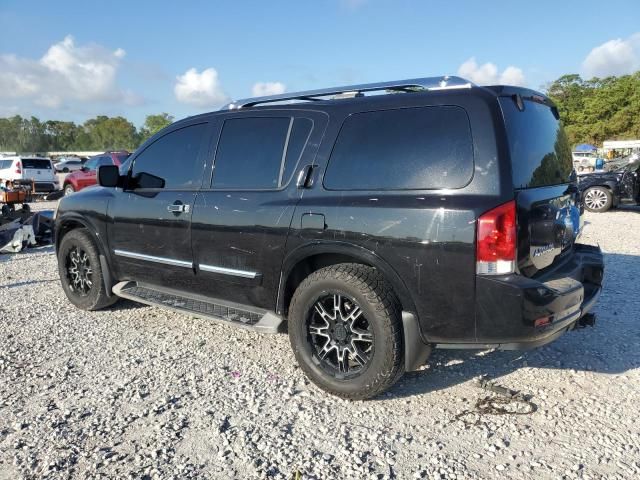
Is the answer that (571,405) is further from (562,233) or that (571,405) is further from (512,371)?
(562,233)

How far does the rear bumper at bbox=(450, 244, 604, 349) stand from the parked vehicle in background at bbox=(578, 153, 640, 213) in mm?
10987

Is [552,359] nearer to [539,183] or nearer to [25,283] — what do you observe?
[539,183]

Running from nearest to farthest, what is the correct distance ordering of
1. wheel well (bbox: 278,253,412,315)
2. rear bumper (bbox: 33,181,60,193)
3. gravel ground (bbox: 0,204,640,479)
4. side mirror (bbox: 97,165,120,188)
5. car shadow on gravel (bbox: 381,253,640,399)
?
gravel ground (bbox: 0,204,640,479), wheel well (bbox: 278,253,412,315), car shadow on gravel (bbox: 381,253,640,399), side mirror (bbox: 97,165,120,188), rear bumper (bbox: 33,181,60,193)

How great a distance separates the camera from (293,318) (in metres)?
3.43

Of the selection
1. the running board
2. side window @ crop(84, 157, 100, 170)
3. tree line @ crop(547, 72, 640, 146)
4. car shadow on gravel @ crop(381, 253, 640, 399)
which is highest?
tree line @ crop(547, 72, 640, 146)

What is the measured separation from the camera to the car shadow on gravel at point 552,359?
3.57 metres

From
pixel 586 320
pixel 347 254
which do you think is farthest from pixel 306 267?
pixel 586 320

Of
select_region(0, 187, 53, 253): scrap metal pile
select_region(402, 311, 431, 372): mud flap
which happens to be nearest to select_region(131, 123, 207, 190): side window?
select_region(402, 311, 431, 372): mud flap

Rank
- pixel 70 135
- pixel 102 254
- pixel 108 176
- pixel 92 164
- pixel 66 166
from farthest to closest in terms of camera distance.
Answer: pixel 70 135 < pixel 66 166 < pixel 92 164 < pixel 102 254 < pixel 108 176

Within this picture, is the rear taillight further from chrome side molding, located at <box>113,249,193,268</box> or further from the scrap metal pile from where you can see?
the scrap metal pile

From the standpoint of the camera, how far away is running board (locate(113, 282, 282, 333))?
11.9ft

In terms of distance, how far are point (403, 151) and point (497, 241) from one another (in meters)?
0.79

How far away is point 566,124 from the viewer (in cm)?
6138

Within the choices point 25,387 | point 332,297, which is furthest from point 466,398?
point 25,387
